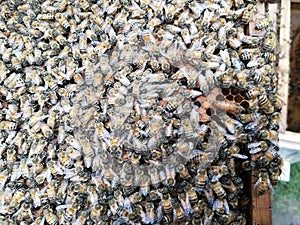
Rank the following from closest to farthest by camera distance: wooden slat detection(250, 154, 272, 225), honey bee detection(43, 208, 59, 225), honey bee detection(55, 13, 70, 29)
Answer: honey bee detection(43, 208, 59, 225)
wooden slat detection(250, 154, 272, 225)
honey bee detection(55, 13, 70, 29)

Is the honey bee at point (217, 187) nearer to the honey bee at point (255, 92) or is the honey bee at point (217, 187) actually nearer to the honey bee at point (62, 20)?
the honey bee at point (255, 92)

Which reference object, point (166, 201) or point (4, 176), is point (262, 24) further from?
point (4, 176)

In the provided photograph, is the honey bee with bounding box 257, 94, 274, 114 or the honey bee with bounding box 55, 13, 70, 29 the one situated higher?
the honey bee with bounding box 55, 13, 70, 29

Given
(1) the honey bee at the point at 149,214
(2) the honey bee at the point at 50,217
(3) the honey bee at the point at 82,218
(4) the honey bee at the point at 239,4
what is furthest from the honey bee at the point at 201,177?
(4) the honey bee at the point at 239,4

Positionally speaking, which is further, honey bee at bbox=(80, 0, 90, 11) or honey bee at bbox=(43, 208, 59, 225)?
honey bee at bbox=(80, 0, 90, 11)

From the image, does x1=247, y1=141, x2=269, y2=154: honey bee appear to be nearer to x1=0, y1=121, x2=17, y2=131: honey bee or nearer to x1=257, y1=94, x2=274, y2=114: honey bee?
x1=257, y1=94, x2=274, y2=114: honey bee

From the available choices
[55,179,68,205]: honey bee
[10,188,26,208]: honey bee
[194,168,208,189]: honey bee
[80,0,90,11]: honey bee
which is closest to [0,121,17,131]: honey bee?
[10,188,26,208]: honey bee

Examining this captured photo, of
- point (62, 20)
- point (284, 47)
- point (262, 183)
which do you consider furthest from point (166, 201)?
point (284, 47)

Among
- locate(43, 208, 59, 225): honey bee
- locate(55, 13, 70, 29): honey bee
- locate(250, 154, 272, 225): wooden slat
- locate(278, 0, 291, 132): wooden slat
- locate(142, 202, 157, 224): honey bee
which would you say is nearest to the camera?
locate(142, 202, 157, 224): honey bee

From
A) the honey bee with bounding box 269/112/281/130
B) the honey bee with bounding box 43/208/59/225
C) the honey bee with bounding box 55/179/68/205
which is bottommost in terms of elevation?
the honey bee with bounding box 43/208/59/225
